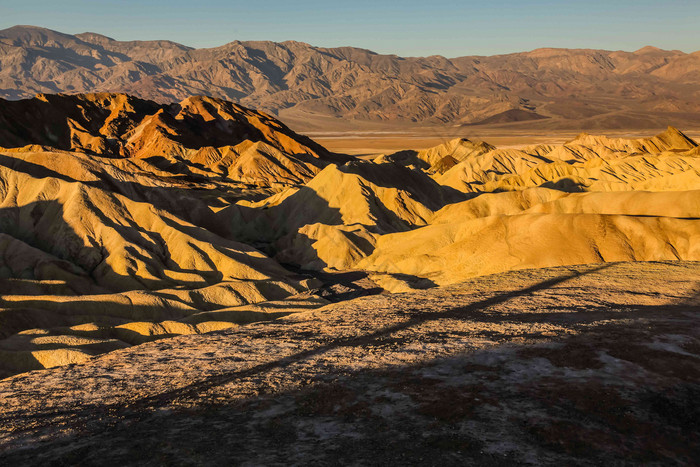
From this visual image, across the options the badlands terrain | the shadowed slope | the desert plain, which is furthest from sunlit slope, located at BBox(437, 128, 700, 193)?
the shadowed slope

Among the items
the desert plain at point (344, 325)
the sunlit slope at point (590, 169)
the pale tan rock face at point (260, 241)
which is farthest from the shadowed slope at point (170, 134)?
the desert plain at point (344, 325)

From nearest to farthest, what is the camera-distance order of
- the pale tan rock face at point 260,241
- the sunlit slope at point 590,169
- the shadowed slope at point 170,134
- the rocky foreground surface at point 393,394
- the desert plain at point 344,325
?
the rocky foreground surface at point 393,394, the desert plain at point 344,325, the pale tan rock face at point 260,241, the sunlit slope at point 590,169, the shadowed slope at point 170,134

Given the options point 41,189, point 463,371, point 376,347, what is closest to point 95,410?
point 376,347

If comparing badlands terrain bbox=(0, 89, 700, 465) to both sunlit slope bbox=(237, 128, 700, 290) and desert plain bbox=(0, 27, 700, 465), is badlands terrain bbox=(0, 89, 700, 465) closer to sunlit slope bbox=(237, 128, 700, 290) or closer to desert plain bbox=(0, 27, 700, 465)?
desert plain bbox=(0, 27, 700, 465)

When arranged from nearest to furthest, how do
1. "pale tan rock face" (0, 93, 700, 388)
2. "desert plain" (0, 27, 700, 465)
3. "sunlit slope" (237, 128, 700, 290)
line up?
"desert plain" (0, 27, 700, 465) < "pale tan rock face" (0, 93, 700, 388) < "sunlit slope" (237, 128, 700, 290)

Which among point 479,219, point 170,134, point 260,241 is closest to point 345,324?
point 479,219

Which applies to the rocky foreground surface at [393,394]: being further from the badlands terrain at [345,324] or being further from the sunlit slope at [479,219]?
the sunlit slope at [479,219]

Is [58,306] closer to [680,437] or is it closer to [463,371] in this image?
[463,371]
